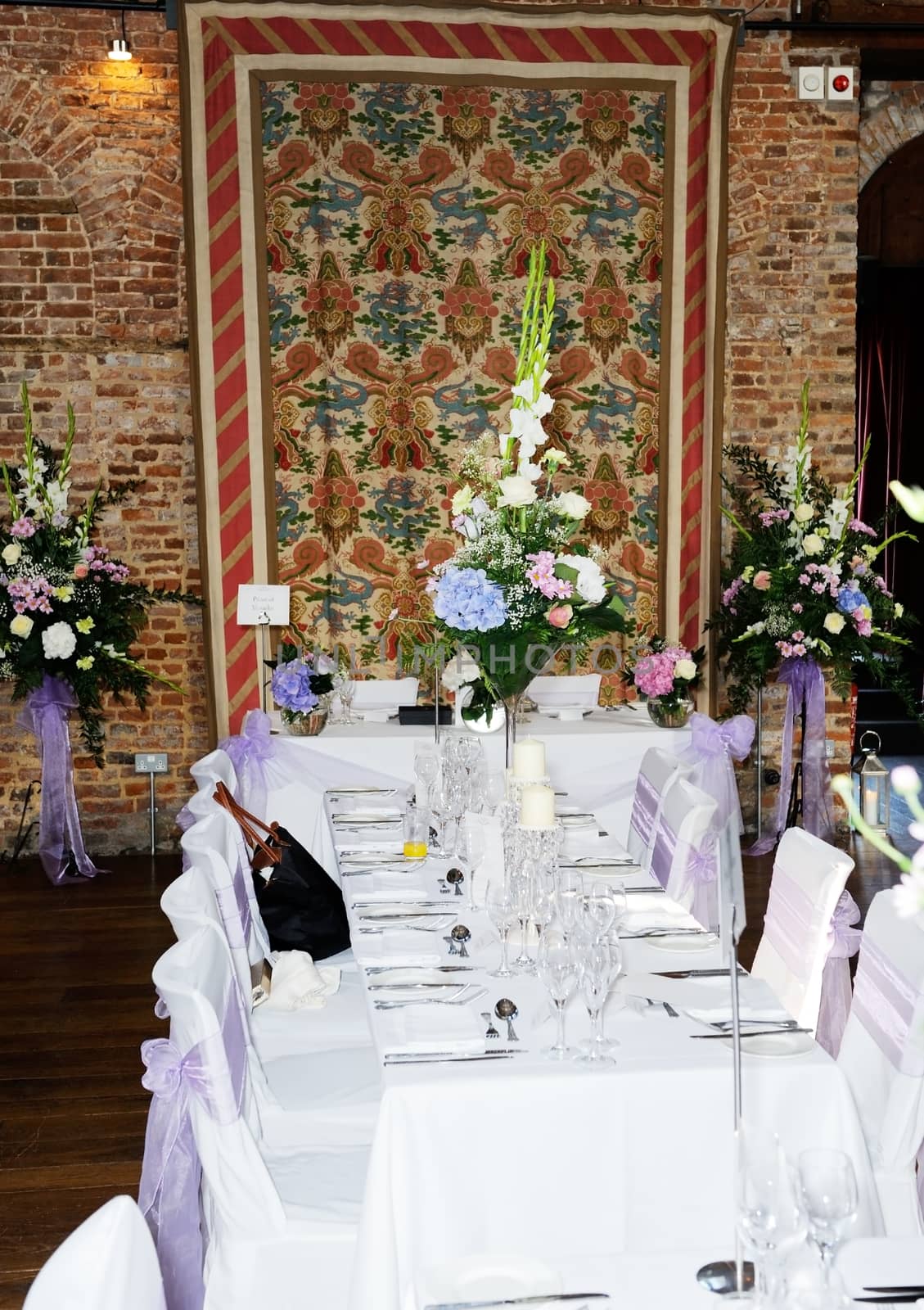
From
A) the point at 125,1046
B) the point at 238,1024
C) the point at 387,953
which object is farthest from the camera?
the point at 125,1046

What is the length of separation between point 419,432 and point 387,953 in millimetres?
4177

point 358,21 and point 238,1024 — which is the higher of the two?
point 358,21

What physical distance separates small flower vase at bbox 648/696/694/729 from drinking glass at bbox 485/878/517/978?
9.39 feet

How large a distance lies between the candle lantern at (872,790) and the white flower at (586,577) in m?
3.80

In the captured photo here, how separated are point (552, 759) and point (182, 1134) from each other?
3.08 m

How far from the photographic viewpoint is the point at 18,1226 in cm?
325

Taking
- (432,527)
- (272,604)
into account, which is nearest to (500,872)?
(272,604)

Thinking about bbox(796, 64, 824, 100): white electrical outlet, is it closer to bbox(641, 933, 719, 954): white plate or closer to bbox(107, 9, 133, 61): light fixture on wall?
bbox(107, 9, 133, 61): light fixture on wall

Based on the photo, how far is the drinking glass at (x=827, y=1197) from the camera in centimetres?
147

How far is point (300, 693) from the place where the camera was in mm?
5352

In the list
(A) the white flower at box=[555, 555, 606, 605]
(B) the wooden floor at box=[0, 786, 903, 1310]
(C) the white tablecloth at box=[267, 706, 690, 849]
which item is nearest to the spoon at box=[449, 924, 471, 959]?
(A) the white flower at box=[555, 555, 606, 605]

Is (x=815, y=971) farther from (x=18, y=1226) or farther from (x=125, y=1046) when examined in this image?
(x=125, y=1046)

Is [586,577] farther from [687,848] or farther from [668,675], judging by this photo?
[668,675]

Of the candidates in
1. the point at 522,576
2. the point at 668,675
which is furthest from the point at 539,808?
the point at 668,675
